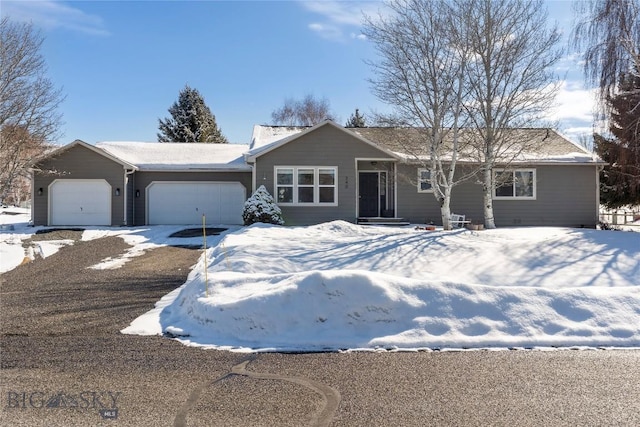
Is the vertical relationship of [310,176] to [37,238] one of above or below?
above

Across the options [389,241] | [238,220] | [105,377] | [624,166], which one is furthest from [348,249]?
[624,166]

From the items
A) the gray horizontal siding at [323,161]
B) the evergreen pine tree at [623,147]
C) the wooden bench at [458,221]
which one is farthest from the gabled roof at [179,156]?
the evergreen pine tree at [623,147]

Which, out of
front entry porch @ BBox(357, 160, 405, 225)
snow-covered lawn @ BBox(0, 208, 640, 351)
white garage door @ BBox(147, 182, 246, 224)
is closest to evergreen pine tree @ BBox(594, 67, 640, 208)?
front entry porch @ BBox(357, 160, 405, 225)

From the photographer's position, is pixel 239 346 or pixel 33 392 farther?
pixel 239 346

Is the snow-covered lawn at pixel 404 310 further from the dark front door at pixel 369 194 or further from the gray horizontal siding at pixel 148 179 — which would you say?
the gray horizontal siding at pixel 148 179

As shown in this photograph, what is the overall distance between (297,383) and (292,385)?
7 centimetres

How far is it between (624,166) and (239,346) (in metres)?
21.1

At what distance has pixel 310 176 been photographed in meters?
18.3

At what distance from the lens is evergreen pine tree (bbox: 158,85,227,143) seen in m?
37.6

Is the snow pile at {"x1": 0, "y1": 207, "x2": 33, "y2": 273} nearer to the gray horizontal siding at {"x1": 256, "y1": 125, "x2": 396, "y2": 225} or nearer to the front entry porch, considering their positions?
the gray horizontal siding at {"x1": 256, "y1": 125, "x2": 396, "y2": 225}

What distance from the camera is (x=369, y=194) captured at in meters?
19.8

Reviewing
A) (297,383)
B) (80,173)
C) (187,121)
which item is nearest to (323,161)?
(80,173)

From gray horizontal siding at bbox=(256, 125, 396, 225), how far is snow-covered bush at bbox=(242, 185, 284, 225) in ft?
3.13

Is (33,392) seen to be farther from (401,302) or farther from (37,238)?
(37,238)
